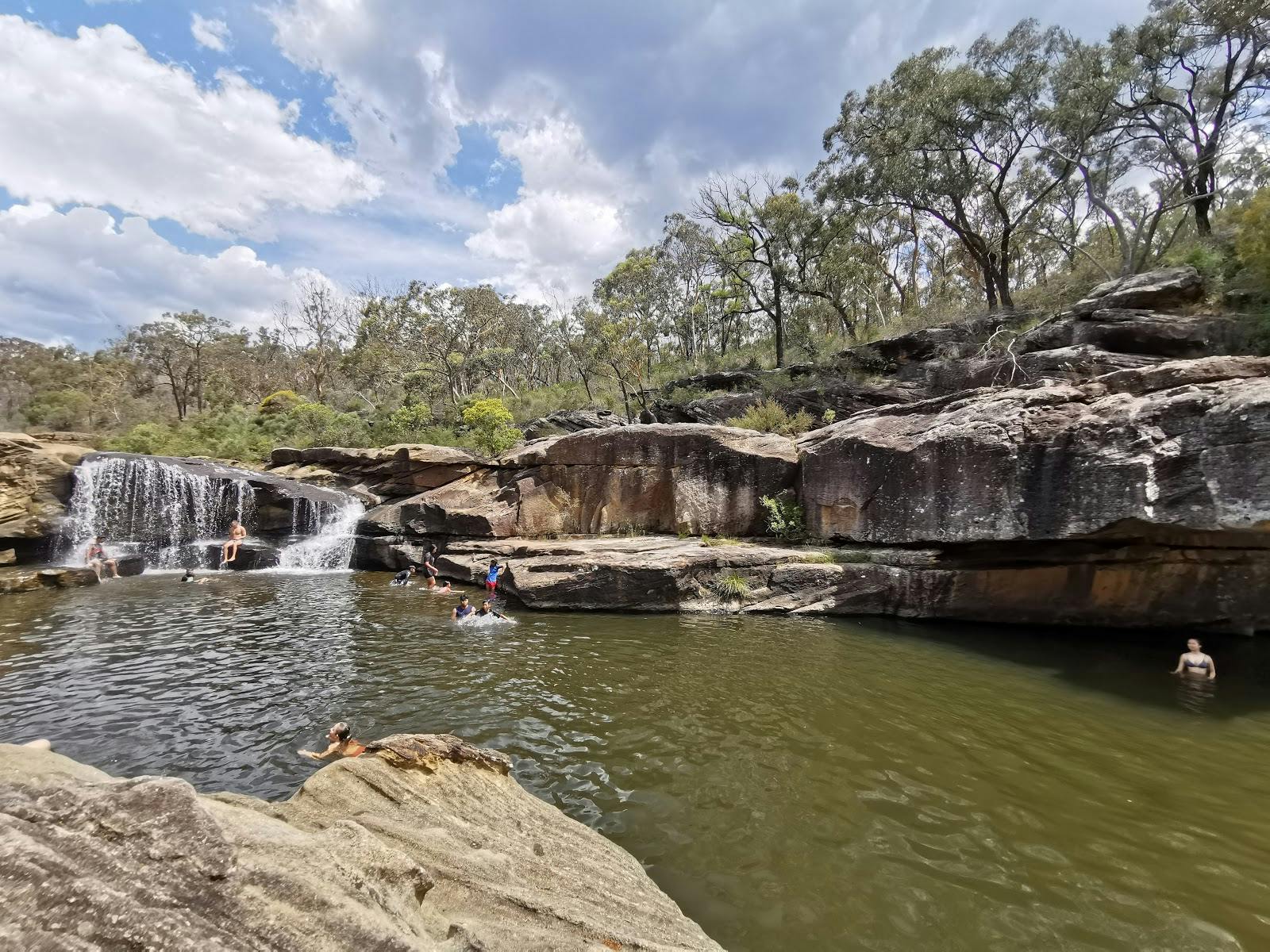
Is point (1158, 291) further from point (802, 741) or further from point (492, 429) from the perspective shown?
point (492, 429)

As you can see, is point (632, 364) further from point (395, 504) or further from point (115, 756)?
point (115, 756)

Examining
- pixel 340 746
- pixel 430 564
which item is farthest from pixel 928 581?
pixel 430 564

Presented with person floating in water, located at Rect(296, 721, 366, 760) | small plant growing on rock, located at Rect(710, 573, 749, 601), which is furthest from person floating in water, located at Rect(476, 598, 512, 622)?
person floating in water, located at Rect(296, 721, 366, 760)

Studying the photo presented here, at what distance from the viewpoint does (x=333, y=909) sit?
2094 millimetres

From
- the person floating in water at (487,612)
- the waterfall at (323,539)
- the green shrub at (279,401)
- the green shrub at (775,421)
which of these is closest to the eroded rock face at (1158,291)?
the green shrub at (775,421)

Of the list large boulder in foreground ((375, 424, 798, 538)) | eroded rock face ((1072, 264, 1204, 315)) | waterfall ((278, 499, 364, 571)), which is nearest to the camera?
eroded rock face ((1072, 264, 1204, 315))

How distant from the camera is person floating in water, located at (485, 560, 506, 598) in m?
14.5

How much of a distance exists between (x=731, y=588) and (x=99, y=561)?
17.7 m

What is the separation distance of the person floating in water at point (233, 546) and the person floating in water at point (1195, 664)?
76.6 feet

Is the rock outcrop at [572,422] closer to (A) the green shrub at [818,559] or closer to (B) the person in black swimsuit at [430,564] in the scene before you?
(B) the person in black swimsuit at [430,564]

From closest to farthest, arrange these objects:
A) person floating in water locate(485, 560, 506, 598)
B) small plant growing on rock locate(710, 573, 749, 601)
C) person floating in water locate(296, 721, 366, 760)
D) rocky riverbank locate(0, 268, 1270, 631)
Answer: person floating in water locate(296, 721, 366, 760), rocky riverbank locate(0, 268, 1270, 631), small plant growing on rock locate(710, 573, 749, 601), person floating in water locate(485, 560, 506, 598)

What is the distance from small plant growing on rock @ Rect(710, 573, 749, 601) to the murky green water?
3.64 ft

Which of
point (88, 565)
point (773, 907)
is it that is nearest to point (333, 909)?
point (773, 907)

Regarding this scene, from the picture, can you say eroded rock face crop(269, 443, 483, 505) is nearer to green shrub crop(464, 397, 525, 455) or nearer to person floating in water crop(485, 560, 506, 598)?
green shrub crop(464, 397, 525, 455)
